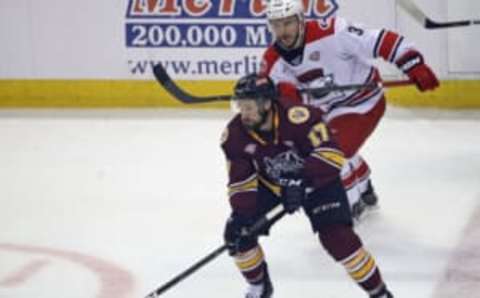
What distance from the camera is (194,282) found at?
454 centimetres

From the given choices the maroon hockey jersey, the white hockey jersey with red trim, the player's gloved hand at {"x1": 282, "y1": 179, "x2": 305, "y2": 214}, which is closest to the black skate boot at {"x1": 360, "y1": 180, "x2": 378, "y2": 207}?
the white hockey jersey with red trim

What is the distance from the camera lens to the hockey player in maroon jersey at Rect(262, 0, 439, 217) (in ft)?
15.4

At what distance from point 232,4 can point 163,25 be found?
16.1 inches

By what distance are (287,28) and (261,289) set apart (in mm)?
895

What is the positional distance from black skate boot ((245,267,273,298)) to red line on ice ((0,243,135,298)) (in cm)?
50

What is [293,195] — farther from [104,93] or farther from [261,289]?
[104,93]

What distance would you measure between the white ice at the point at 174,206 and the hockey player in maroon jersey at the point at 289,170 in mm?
548

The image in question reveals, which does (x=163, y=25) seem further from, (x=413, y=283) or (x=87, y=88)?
(x=413, y=283)

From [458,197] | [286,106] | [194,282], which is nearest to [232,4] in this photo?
[458,197]

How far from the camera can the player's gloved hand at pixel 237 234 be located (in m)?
3.87

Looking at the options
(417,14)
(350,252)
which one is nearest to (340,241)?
(350,252)

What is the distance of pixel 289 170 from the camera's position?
151 inches

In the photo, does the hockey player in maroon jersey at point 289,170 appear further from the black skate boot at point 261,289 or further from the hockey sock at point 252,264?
the black skate boot at point 261,289

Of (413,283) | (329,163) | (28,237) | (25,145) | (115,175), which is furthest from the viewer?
(25,145)
